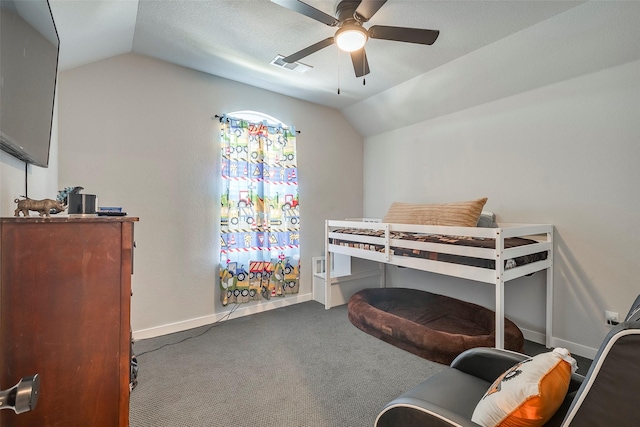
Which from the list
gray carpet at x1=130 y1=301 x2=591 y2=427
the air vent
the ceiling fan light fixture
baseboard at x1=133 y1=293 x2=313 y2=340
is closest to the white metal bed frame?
gray carpet at x1=130 y1=301 x2=591 y2=427

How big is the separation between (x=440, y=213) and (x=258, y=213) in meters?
1.82

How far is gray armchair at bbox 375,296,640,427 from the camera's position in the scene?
568 millimetres

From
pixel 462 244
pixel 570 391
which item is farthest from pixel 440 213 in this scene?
pixel 570 391

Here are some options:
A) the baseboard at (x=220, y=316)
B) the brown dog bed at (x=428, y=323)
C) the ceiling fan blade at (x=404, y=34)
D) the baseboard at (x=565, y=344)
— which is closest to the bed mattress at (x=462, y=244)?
the brown dog bed at (x=428, y=323)

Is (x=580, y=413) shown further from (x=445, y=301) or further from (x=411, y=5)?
(x=445, y=301)

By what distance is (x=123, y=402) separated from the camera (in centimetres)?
103

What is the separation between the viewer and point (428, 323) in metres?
2.62

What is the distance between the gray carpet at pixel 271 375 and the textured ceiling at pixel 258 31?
2227 millimetres

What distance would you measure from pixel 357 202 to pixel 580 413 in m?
3.46

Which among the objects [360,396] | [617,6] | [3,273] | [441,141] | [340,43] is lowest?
[360,396]

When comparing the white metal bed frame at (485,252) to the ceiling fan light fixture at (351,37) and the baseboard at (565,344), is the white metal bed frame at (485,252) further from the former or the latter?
the ceiling fan light fixture at (351,37)

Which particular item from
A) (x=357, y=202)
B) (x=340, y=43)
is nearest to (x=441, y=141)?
(x=357, y=202)

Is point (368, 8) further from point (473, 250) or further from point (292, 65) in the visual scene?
point (473, 250)

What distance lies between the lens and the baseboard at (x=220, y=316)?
2.55 metres
